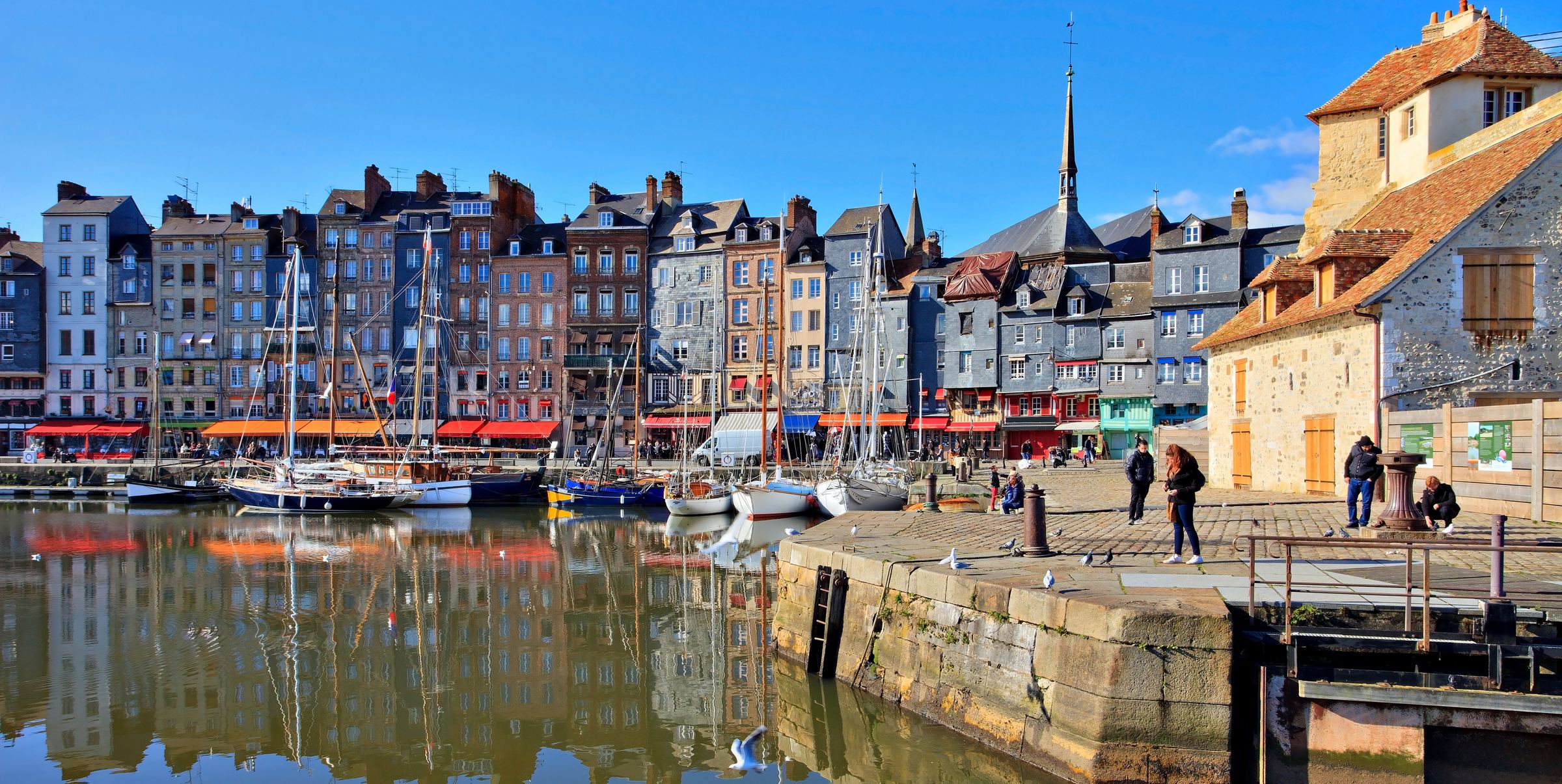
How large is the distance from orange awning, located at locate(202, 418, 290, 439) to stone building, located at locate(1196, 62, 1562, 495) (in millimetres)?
50093

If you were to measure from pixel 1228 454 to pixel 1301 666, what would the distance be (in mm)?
18249

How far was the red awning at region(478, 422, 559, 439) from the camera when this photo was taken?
5747 centimetres

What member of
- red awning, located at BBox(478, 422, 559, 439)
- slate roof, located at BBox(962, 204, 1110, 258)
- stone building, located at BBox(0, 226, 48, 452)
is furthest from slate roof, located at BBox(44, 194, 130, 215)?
slate roof, located at BBox(962, 204, 1110, 258)

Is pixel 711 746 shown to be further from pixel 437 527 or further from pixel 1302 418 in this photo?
pixel 437 527

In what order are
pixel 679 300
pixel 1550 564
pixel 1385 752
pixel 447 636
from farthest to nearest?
pixel 679 300 → pixel 447 636 → pixel 1550 564 → pixel 1385 752

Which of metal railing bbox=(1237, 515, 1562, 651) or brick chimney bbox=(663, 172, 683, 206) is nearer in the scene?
metal railing bbox=(1237, 515, 1562, 651)

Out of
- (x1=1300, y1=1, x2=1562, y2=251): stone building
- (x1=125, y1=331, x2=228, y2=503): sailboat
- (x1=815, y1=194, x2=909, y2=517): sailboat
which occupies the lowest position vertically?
(x1=125, y1=331, x2=228, y2=503): sailboat

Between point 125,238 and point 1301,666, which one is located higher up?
point 125,238

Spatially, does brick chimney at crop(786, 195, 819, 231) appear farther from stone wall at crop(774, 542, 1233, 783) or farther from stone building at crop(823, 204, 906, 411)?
stone wall at crop(774, 542, 1233, 783)

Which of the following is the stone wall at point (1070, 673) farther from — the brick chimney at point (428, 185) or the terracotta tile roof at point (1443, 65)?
the brick chimney at point (428, 185)

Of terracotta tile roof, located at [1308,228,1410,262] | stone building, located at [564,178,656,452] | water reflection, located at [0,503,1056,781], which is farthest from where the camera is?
stone building, located at [564,178,656,452]

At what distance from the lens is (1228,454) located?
25.1 metres

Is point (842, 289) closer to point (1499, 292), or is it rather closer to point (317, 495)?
point (317, 495)

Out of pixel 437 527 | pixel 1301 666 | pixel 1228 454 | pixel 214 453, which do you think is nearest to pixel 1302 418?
pixel 1228 454
